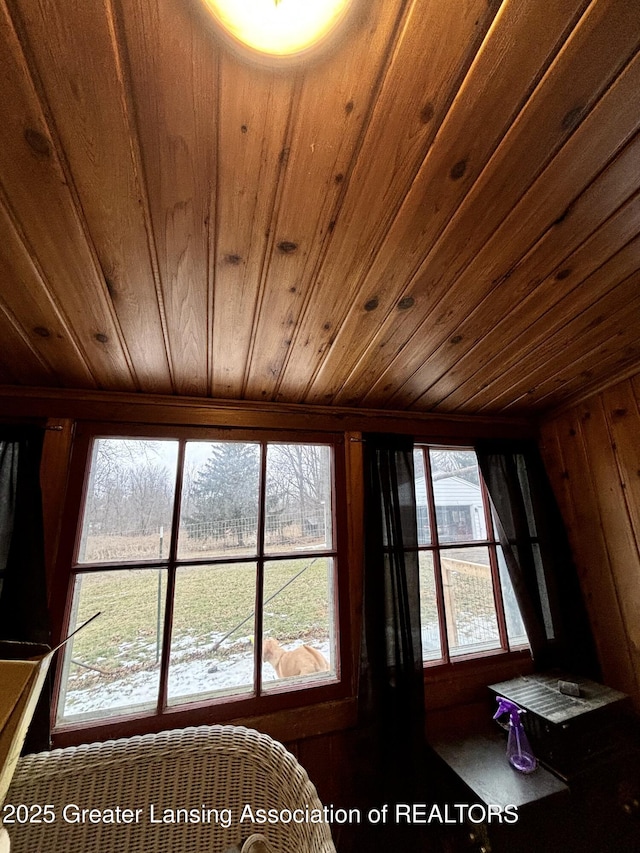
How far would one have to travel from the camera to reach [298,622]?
58.4 inches

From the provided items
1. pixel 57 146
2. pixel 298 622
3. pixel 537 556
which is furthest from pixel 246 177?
pixel 537 556

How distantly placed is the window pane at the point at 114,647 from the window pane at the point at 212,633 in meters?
0.07

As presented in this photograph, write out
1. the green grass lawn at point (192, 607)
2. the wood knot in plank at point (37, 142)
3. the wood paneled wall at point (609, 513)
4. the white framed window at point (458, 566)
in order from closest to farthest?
the wood knot in plank at point (37, 142) → the green grass lawn at point (192, 607) → the wood paneled wall at point (609, 513) → the white framed window at point (458, 566)

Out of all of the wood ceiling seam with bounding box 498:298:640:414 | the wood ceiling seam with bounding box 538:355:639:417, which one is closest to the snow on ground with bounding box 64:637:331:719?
the wood ceiling seam with bounding box 498:298:640:414

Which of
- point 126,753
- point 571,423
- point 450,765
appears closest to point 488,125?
point 126,753

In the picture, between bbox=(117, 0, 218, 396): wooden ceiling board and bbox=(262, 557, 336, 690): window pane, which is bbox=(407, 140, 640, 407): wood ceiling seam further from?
bbox=(262, 557, 336, 690): window pane

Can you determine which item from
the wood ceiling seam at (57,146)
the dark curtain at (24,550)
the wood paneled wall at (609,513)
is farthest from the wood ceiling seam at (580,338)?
the dark curtain at (24,550)

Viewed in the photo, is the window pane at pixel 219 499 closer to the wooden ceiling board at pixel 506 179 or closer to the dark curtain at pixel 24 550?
the dark curtain at pixel 24 550

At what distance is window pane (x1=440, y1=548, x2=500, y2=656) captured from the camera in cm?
167

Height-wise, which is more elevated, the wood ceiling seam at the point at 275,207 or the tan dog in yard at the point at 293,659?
the wood ceiling seam at the point at 275,207

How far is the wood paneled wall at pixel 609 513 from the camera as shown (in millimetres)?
1520

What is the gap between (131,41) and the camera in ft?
1.49

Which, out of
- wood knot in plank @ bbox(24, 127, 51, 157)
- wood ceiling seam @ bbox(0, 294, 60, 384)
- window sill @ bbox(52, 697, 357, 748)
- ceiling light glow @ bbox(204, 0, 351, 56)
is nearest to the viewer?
ceiling light glow @ bbox(204, 0, 351, 56)

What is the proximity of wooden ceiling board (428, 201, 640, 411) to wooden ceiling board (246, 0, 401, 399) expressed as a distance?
2.08ft
